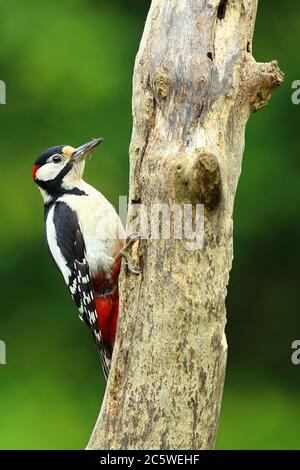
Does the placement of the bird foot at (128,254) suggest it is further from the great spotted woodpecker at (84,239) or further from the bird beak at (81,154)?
the bird beak at (81,154)

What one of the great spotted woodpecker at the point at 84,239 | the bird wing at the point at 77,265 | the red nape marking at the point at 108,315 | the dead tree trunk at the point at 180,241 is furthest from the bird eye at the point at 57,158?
the dead tree trunk at the point at 180,241

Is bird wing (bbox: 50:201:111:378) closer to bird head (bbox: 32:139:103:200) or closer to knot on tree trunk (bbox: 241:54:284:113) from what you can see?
bird head (bbox: 32:139:103:200)

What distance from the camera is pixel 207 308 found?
4.09m

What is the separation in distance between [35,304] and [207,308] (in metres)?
3.51

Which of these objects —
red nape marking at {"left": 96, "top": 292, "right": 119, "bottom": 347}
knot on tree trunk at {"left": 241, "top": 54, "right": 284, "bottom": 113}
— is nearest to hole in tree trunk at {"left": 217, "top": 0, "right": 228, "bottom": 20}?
knot on tree trunk at {"left": 241, "top": 54, "right": 284, "bottom": 113}

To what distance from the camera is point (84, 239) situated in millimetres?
4906

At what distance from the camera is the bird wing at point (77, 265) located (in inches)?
190

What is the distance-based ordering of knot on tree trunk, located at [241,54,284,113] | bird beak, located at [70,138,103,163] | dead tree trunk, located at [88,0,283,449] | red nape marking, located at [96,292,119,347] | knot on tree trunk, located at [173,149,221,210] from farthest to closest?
bird beak, located at [70,138,103,163]
red nape marking, located at [96,292,119,347]
knot on tree trunk, located at [241,54,284,113]
dead tree trunk, located at [88,0,283,449]
knot on tree trunk, located at [173,149,221,210]

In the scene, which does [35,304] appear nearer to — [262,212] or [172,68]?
[262,212]

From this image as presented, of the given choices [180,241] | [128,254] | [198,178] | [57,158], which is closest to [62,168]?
[57,158]

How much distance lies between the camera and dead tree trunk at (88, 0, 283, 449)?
161 inches

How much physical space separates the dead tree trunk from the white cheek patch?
0.85m

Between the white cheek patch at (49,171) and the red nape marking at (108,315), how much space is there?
564 mm

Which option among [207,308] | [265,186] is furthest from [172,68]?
[265,186]
